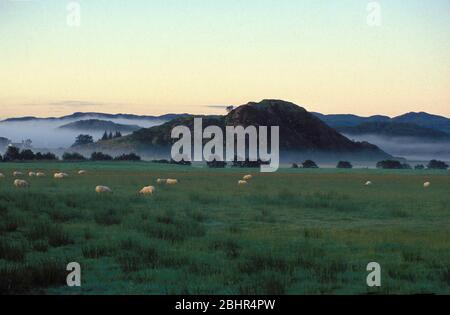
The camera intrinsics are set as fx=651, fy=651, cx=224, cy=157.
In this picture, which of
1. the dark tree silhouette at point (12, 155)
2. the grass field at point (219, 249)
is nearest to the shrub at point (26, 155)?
the dark tree silhouette at point (12, 155)

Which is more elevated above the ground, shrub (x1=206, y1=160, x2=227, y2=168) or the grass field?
the grass field

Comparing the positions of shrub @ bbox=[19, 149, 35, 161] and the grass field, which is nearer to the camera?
the grass field

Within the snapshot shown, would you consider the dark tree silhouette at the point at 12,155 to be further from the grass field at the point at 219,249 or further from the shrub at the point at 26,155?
the grass field at the point at 219,249

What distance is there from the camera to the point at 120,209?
73.7 feet

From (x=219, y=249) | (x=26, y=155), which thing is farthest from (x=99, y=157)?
(x=219, y=249)

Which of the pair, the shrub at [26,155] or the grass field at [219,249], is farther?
the shrub at [26,155]

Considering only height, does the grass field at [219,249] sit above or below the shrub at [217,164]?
above

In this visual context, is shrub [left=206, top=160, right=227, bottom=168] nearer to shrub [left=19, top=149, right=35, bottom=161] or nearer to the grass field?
shrub [left=19, top=149, right=35, bottom=161]

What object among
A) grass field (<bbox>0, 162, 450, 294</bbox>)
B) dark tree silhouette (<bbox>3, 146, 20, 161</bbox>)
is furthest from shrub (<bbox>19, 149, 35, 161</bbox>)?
grass field (<bbox>0, 162, 450, 294</bbox>)
